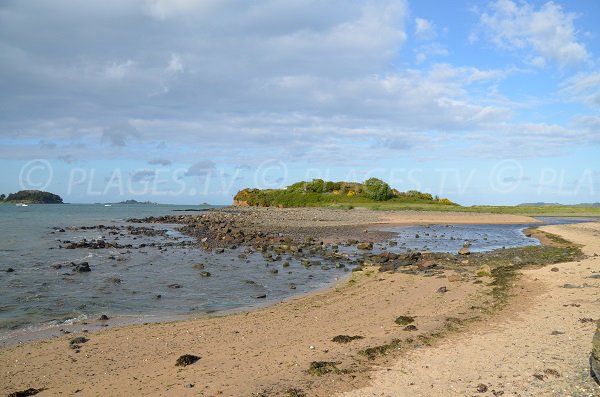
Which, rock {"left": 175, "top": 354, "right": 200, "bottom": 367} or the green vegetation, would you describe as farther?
the green vegetation

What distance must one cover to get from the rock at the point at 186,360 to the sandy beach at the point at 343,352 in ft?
0.39

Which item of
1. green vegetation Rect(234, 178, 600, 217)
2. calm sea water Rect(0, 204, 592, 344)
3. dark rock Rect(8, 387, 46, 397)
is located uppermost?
green vegetation Rect(234, 178, 600, 217)

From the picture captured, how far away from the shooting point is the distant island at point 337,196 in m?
107

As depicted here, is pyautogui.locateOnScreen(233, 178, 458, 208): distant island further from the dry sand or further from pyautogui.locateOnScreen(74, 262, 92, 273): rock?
the dry sand

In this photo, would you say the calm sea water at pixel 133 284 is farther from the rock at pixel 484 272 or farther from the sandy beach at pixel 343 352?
the rock at pixel 484 272

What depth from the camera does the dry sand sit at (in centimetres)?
740

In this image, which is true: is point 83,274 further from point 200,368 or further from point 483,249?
point 483,249

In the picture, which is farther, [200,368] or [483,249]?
[483,249]

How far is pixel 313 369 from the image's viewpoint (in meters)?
8.60

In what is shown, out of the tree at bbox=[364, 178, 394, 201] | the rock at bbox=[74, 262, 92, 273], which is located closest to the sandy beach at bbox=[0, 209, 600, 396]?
the rock at bbox=[74, 262, 92, 273]

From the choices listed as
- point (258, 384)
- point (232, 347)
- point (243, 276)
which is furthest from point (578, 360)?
point (243, 276)

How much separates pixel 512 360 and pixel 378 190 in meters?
102

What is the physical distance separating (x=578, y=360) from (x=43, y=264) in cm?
2485

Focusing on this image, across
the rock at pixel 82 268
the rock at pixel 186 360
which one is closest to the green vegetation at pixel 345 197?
the rock at pixel 82 268
